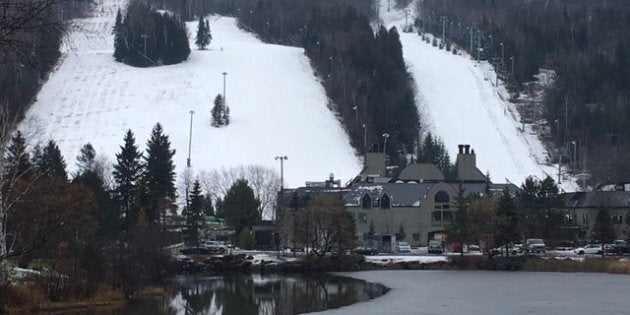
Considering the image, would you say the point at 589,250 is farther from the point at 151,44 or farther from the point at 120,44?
the point at 120,44

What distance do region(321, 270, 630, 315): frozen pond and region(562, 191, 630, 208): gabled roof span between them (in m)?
22.9

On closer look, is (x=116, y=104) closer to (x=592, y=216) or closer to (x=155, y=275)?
(x=592, y=216)

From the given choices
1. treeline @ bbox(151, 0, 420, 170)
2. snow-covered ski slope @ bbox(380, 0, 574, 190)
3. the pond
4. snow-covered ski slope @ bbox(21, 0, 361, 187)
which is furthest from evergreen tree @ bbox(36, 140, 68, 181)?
snow-covered ski slope @ bbox(380, 0, 574, 190)

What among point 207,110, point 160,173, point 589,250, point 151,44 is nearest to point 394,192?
point 589,250

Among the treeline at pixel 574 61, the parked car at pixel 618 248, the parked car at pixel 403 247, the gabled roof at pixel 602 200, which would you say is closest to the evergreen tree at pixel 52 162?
the parked car at pixel 403 247

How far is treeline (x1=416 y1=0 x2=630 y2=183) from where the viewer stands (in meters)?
104

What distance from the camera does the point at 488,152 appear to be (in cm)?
9994

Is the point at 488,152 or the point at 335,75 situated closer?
the point at 488,152

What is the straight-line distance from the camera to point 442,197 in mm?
74312

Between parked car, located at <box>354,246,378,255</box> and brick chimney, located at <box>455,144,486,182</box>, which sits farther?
brick chimney, located at <box>455,144,486,182</box>

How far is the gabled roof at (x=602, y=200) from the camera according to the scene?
234ft

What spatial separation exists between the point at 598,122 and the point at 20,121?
2550 inches

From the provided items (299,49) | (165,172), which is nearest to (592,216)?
(165,172)

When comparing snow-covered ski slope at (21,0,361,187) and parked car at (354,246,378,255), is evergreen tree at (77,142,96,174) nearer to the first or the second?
snow-covered ski slope at (21,0,361,187)
